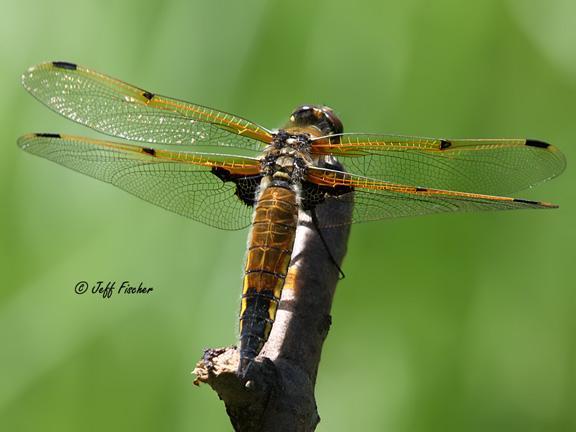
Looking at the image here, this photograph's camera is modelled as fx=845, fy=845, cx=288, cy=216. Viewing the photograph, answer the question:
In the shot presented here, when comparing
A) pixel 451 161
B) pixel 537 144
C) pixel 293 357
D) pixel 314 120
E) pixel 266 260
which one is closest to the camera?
pixel 293 357

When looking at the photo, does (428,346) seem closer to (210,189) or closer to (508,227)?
(508,227)

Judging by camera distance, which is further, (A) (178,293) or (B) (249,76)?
(B) (249,76)

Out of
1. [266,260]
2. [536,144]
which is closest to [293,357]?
[266,260]

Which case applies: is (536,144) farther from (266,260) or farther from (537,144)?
(266,260)

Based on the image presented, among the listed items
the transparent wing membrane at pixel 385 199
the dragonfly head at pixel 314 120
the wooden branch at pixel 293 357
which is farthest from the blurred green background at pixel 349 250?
the wooden branch at pixel 293 357

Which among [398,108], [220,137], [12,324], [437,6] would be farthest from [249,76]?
[12,324]

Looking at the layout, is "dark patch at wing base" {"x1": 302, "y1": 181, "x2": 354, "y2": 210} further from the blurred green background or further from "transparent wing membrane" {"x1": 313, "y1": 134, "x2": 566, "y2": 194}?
the blurred green background
